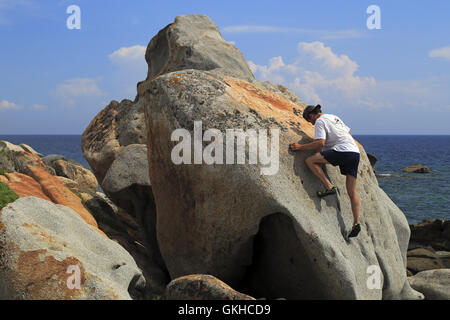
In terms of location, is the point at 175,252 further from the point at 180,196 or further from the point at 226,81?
the point at 226,81

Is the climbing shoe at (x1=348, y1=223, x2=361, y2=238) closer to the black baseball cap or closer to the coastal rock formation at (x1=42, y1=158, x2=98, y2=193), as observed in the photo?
the black baseball cap

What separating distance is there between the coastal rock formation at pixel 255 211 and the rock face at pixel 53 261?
159cm

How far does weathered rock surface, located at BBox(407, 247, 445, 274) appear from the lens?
53.0ft

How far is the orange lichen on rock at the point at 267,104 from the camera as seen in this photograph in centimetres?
935

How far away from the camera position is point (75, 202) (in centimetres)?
1120

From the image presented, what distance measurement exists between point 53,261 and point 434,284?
372 inches

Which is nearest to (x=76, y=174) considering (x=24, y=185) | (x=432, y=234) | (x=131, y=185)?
(x=131, y=185)

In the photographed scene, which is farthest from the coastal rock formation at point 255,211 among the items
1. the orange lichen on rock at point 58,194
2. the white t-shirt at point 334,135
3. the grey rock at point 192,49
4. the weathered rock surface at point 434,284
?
the grey rock at point 192,49

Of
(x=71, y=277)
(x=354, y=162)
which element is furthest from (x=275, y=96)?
(x=71, y=277)

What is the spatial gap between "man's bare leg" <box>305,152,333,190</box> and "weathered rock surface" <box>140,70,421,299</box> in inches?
6.3

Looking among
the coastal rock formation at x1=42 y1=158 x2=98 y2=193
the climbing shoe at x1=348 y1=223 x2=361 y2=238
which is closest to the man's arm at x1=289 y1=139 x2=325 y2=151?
the climbing shoe at x1=348 y1=223 x2=361 y2=238

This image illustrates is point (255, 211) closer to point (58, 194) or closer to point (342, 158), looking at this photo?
point (342, 158)

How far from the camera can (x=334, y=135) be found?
888 centimetres

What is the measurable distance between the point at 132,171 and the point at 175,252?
3.14 meters
